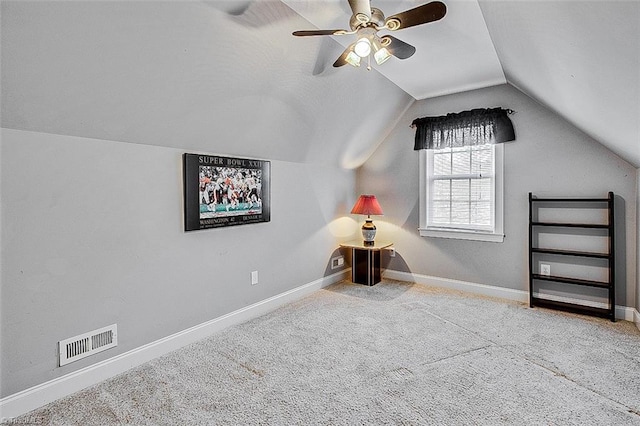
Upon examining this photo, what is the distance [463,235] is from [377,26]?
2842 mm

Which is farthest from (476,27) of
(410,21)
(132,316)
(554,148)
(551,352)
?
(132,316)

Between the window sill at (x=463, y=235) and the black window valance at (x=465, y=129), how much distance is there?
105cm

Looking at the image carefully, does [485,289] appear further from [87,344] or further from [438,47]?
[87,344]

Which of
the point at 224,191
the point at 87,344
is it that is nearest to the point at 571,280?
the point at 224,191

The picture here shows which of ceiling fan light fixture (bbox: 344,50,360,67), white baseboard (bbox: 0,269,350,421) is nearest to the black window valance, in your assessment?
ceiling fan light fixture (bbox: 344,50,360,67)

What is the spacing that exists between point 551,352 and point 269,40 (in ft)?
10.3

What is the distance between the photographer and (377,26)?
205 cm

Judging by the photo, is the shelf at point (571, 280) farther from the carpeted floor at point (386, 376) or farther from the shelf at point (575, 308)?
the carpeted floor at point (386, 376)

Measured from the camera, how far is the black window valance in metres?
3.72

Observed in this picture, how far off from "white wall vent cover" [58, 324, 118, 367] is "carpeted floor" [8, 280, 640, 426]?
23cm

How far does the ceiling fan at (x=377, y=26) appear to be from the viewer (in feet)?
6.02

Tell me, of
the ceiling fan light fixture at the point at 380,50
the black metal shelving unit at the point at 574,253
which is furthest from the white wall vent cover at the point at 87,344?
the black metal shelving unit at the point at 574,253

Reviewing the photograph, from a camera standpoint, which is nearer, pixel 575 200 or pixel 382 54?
pixel 382 54

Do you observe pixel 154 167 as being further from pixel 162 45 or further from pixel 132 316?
pixel 132 316
